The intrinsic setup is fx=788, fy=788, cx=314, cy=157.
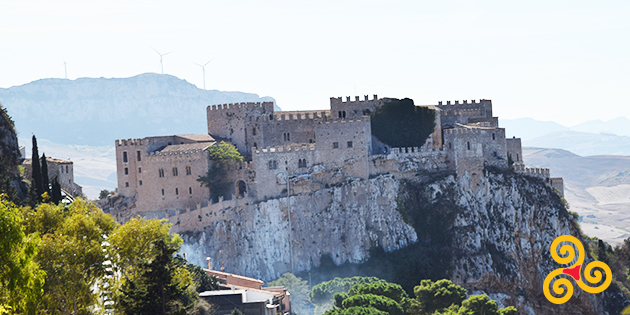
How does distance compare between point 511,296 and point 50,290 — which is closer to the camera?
point 50,290

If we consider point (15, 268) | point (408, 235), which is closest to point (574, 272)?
point (408, 235)

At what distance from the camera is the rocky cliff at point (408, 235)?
308ft

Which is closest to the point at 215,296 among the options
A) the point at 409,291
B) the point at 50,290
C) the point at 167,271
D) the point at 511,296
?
the point at 167,271

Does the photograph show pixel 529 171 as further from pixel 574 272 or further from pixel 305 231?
pixel 305 231

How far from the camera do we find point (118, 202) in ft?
335

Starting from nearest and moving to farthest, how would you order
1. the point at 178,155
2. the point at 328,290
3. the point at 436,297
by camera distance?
the point at 436,297 → the point at 328,290 → the point at 178,155

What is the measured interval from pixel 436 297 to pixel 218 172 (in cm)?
3190

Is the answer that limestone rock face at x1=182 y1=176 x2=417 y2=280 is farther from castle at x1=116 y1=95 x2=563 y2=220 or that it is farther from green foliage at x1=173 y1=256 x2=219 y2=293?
green foliage at x1=173 y1=256 x2=219 y2=293

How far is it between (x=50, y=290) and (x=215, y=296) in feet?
60.5

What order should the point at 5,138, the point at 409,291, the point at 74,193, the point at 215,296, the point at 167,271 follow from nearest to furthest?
the point at 167,271 < the point at 215,296 < the point at 5,138 < the point at 409,291 < the point at 74,193

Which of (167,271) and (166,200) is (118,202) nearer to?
(166,200)

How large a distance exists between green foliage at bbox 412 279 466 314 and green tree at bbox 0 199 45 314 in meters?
54.5

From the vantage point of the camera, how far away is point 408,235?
96.8 meters

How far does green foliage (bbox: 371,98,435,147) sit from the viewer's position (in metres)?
102
